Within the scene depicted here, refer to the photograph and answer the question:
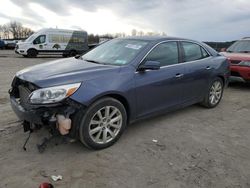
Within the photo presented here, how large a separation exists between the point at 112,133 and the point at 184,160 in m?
1.04

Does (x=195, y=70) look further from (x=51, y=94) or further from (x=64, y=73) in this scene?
(x=51, y=94)

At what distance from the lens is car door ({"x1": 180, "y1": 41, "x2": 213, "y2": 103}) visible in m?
4.52

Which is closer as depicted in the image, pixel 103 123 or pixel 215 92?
pixel 103 123

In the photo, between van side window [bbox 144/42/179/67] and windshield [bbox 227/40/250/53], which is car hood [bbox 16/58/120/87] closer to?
van side window [bbox 144/42/179/67]

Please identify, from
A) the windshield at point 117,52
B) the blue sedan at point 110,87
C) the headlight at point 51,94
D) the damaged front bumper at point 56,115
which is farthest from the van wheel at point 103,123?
the windshield at point 117,52

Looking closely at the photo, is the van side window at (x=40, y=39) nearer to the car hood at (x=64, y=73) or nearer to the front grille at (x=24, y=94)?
the car hood at (x=64, y=73)

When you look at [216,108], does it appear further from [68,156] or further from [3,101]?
[3,101]

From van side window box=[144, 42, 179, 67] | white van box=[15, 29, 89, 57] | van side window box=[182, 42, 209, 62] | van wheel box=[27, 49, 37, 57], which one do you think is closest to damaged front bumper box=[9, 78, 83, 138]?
van side window box=[144, 42, 179, 67]

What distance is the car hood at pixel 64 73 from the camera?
308 cm

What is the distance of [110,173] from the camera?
2859mm

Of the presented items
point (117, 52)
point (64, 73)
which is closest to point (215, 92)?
point (117, 52)

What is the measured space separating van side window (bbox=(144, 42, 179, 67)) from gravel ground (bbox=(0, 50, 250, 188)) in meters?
1.12

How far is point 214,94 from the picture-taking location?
5.38 meters

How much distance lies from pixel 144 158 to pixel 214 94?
2889 mm
